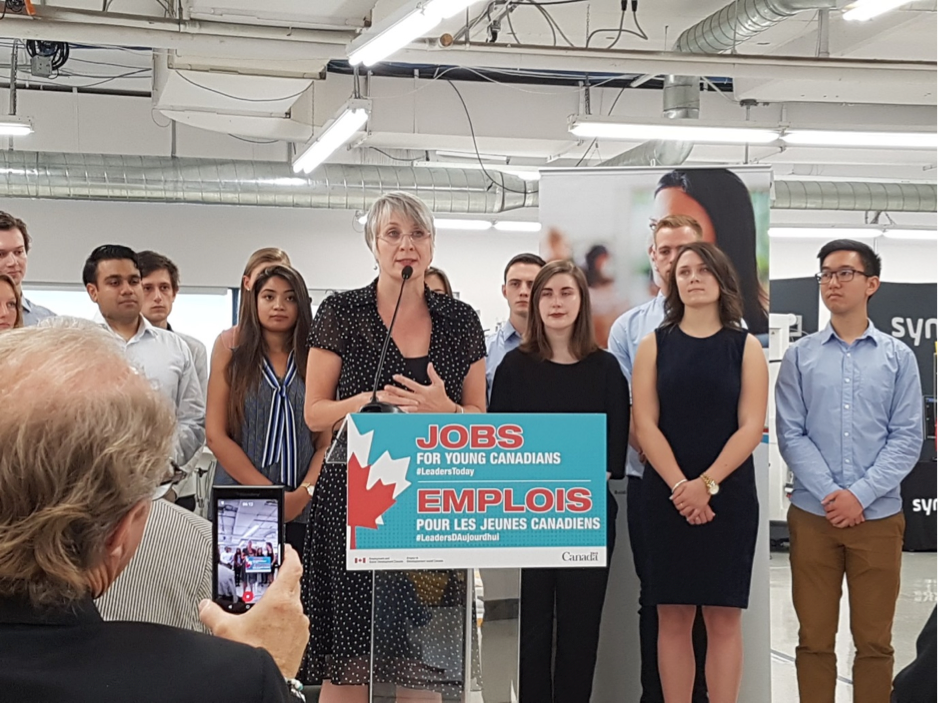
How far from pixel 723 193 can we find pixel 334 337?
167 cm

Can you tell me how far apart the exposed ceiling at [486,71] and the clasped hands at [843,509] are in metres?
3.12

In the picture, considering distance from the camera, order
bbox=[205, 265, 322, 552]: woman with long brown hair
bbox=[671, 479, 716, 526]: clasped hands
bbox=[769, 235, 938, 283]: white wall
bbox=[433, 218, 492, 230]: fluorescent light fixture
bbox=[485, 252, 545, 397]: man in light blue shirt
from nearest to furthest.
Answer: bbox=[671, 479, 716, 526]: clasped hands → bbox=[205, 265, 322, 552]: woman with long brown hair → bbox=[485, 252, 545, 397]: man in light blue shirt → bbox=[433, 218, 492, 230]: fluorescent light fixture → bbox=[769, 235, 938, 283]: white wall

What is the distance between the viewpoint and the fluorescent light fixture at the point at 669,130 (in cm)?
608

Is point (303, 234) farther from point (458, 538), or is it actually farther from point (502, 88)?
point (458, 538)

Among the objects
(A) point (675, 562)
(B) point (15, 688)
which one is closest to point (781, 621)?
(A) point (675, 562)

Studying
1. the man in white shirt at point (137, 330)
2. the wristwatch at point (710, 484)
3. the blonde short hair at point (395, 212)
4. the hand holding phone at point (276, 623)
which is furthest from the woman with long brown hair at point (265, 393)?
the hand holding phone at point (276, 623)

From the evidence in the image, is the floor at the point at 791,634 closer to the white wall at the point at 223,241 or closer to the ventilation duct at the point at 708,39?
the ventilation duct at the point at 708,39

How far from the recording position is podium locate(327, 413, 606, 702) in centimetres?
198

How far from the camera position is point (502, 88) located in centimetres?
880

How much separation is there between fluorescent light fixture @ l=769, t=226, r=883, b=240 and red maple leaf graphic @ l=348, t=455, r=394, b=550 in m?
9.21

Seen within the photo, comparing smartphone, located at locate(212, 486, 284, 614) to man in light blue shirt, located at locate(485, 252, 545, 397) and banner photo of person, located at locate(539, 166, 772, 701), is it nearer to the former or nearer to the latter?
banner photo of person, located at locate(539, 166, 772, 701)

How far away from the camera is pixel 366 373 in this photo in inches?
108

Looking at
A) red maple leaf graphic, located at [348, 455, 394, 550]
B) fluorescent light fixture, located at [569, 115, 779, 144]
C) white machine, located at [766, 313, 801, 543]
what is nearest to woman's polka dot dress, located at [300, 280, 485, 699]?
red maple leaf graphic, located at [348, 455, 394, 550]

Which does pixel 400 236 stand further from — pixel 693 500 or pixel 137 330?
pixel 137 330
